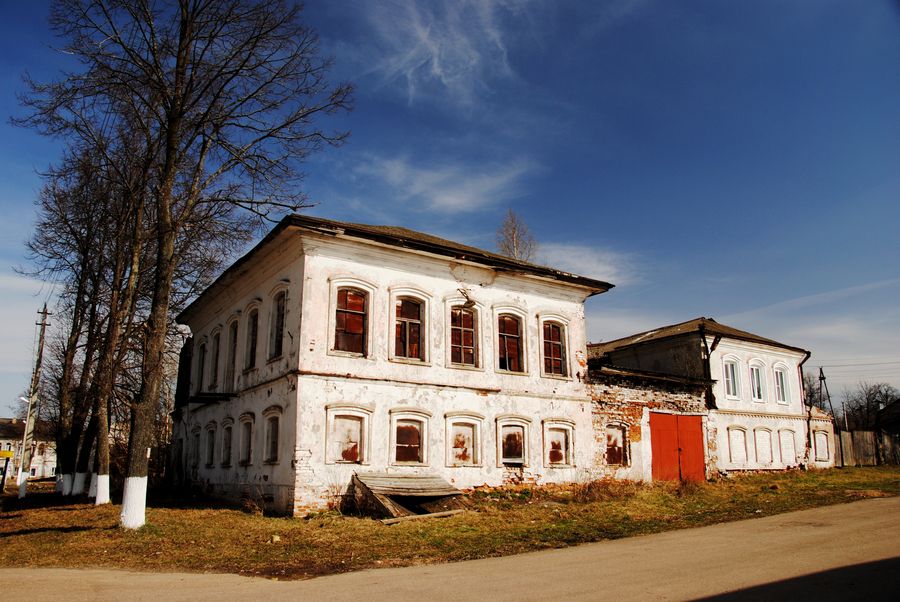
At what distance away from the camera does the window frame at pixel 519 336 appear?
728 inches

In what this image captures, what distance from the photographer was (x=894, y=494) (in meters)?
17.5

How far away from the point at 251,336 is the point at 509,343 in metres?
7.76

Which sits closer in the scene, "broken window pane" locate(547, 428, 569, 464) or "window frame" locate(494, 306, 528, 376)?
"window frame" locate(494, 306, 528, 376)

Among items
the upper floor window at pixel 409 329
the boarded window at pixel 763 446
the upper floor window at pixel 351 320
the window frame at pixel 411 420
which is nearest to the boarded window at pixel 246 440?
the upper floor window at pixel 351 320

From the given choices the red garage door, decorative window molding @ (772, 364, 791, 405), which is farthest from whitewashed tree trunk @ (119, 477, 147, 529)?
decorative window molding @ (772, 364, 791, 405)

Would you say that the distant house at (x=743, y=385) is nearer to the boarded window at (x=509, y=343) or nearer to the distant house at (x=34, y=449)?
the boarded window at (x=509, y=343)

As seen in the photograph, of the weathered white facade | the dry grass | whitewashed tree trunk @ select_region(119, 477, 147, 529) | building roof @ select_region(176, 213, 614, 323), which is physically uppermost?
building roof @ select_region(176, 213, 614, 323)

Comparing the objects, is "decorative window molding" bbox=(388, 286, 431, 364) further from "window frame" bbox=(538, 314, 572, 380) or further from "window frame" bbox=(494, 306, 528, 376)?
"window frame" bbox=(538, 314, 572, 380)

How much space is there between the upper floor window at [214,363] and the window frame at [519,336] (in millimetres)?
9793

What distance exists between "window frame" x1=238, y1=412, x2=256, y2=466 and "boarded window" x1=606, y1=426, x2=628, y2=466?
10.7 metres

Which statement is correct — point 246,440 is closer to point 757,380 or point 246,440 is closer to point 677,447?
point 677,447

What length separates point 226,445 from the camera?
19.8 metres

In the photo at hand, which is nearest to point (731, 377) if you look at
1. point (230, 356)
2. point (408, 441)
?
point (408, 441)

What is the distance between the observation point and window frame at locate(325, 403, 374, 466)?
1509 centimetres
